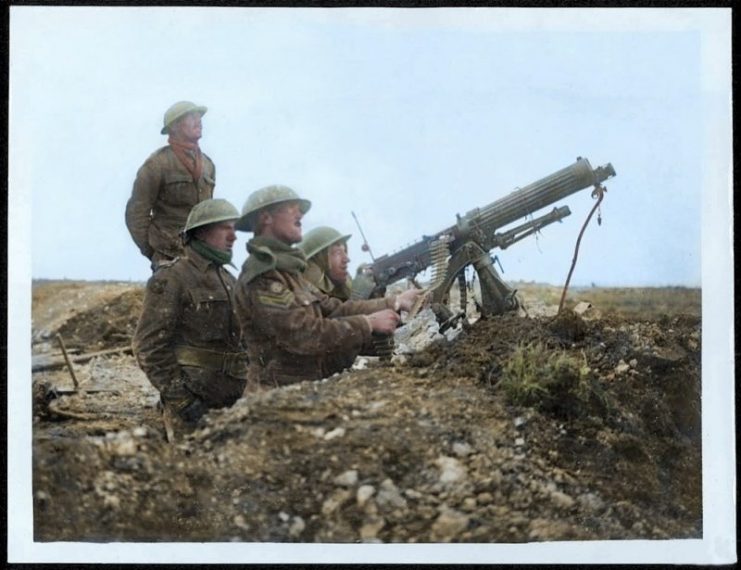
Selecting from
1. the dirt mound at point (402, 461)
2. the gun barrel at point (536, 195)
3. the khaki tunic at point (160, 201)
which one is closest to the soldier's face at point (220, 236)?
the khaki tunic at point (160, 201)

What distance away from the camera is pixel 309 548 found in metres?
4.55

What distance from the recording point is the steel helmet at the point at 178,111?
458 cm

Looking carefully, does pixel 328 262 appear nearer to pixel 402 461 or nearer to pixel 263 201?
pixel 263 201

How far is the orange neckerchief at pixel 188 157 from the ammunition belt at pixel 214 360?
719mm

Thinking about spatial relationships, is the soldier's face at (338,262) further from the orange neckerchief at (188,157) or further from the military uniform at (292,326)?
the orange neckerchief at (188,157)

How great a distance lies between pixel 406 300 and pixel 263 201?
73cm

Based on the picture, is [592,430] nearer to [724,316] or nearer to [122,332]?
[724,316]

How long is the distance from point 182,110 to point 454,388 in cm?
163

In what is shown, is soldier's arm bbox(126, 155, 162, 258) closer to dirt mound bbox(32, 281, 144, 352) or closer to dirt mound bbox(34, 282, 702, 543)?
dirt mound bbox(32, 281, 144, 352)

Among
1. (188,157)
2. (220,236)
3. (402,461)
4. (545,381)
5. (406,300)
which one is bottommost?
(402,461)

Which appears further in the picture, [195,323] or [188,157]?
[188,157]

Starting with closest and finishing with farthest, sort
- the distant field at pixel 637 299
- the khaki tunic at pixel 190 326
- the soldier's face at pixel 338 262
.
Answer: the khaki tunic at pixel 190 326 < the soldier's face at pixel 338 262 < the distant field at pixel 637 299

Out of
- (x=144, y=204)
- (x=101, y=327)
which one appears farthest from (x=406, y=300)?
(x=101, y=327)

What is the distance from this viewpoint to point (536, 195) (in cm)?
467
